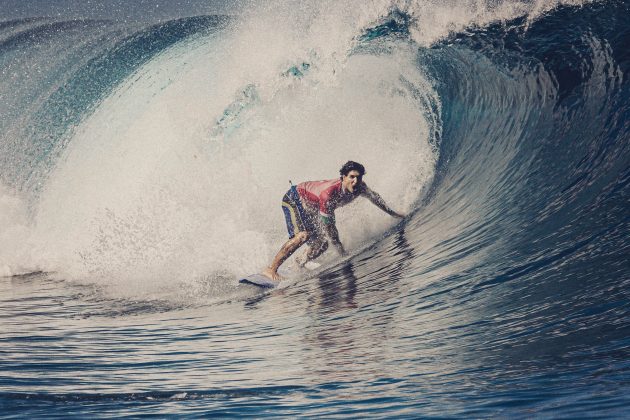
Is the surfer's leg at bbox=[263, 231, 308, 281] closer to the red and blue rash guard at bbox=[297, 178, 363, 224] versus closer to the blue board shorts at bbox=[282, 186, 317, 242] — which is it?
the blue board shorts at bbox=[282, 186, 317, 242]

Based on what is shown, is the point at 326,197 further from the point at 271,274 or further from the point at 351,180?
the point at 271,274

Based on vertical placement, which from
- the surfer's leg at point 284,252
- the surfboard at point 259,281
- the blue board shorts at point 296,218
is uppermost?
the blue board shorts at point 296,218

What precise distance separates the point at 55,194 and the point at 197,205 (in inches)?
141

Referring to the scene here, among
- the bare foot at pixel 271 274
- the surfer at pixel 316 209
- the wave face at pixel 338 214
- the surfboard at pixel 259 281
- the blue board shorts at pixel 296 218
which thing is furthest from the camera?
the blue board shorts at pixel 296 218


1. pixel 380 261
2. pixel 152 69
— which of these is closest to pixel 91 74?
pixel 152 69

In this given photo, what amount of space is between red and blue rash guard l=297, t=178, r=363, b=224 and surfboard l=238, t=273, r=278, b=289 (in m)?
0.84

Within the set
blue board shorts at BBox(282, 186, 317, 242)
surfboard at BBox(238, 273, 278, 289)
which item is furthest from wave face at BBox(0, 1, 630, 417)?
blue board shorts at BBox(282, 186, 317, 242)

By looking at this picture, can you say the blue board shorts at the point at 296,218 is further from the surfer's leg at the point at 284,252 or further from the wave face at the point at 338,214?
the wave face at the point at 338,214

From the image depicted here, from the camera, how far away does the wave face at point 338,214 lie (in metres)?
3.41

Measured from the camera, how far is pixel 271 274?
653 cm

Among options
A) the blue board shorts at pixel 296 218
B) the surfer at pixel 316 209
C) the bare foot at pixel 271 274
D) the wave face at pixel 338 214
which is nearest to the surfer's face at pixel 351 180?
the surfer at pixel 316 209

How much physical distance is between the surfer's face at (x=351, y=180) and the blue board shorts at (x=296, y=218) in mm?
482

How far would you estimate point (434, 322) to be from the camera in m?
4.38

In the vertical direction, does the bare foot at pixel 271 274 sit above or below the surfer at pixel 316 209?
below
